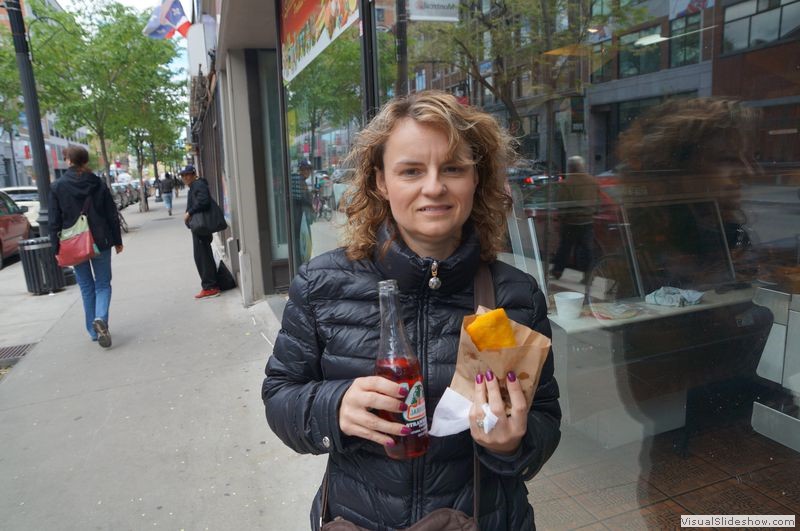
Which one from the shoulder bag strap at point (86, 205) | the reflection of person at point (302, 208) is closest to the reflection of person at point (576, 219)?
the reflection of person at point (302, 208)

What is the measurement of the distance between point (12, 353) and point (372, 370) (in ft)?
20.7

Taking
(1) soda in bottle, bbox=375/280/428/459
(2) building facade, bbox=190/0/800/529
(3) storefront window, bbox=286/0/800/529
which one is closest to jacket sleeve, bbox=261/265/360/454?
(1) soda in bottle, bbox=375/280/428/459

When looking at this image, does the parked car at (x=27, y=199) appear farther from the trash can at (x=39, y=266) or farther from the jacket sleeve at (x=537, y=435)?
the jacket sleeve at (x=537, y=435)

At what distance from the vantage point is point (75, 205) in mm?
5852

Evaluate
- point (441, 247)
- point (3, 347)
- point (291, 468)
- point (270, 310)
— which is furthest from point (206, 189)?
point (441, 247)

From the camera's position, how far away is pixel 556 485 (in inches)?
118

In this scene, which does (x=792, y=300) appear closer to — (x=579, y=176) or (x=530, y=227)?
(x=579, y=176)

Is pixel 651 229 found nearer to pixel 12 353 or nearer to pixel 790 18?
pixel 790 18

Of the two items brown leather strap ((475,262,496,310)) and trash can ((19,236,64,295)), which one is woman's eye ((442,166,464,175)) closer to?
brown leather strap ((475,262,496,310))

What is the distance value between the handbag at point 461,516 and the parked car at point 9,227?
13.8 meters

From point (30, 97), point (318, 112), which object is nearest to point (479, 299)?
point (318, 112)

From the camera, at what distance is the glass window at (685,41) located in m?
2.32

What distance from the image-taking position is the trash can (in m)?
8.98

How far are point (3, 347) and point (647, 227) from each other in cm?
685
